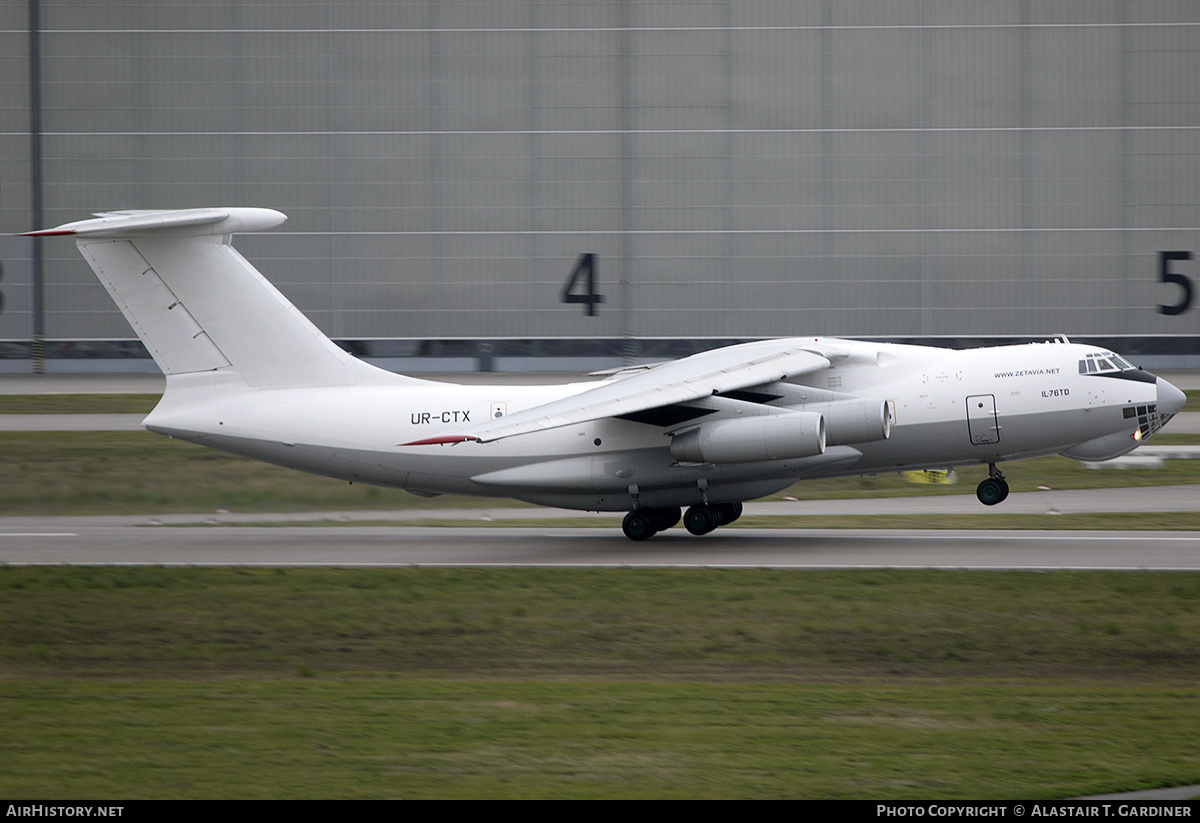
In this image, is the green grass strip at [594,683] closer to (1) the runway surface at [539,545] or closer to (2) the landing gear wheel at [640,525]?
(1) the runway surface at [539,545]

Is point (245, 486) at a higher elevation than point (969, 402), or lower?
lower

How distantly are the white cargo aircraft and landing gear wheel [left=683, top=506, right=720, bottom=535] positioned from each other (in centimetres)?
3

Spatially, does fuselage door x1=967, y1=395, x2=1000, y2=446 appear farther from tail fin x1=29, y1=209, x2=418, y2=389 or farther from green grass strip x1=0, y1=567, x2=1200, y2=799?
tail fin x1=29, y1=209, x2=418, y2=389

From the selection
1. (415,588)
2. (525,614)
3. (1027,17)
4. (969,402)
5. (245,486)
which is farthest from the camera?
(1027,17)

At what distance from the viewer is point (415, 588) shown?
53.9 ft

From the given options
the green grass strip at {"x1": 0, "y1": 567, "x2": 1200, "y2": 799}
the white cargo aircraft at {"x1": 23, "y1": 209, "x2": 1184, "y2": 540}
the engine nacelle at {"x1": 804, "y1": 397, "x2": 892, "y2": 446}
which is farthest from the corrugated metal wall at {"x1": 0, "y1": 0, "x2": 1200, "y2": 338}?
the green grass strip at {"x1": 0, "y1": 567, "x2": 1200, "y2": 799}

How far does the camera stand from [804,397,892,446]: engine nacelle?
62.2ft

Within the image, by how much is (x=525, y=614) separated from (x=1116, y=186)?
1290 inches

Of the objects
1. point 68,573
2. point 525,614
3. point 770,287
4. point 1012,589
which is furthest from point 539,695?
point 770,287

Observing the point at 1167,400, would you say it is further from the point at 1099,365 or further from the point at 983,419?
the point at 983,419

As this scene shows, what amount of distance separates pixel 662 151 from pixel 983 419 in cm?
2326

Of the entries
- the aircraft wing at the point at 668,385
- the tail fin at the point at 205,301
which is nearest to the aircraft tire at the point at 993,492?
the aircraft wing at the point at 668,385

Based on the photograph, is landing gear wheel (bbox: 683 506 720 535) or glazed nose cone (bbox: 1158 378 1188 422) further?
landing gear wheel (bbox: 683 506 720 535)

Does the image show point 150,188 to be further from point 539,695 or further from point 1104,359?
point 539,695
